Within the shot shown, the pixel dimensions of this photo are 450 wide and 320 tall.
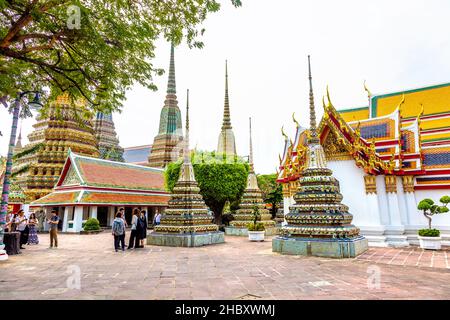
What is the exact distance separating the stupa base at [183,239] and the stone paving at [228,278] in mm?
2843

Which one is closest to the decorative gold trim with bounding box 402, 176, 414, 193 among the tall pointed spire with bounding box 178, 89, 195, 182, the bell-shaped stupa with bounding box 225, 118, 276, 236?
the bell-shaped stupa with bounding box 225, 118, 276, 236

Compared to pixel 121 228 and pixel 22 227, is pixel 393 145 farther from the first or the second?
pixel 22 227

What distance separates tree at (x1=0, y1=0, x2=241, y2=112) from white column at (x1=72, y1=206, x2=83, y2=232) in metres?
15.7

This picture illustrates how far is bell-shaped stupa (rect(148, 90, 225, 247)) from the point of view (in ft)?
38.1

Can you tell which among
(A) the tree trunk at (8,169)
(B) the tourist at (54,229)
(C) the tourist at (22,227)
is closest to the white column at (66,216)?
(C) the tourist at (22,227)

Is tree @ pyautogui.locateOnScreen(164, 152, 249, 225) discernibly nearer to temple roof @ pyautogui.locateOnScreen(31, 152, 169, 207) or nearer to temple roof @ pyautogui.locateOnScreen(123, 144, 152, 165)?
temple roof @ pyautogui.locateOnScreen(31, 152, 169, 207)

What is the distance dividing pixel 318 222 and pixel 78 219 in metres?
19.7

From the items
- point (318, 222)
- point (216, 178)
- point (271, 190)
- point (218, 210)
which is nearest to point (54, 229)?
point (318, 222)

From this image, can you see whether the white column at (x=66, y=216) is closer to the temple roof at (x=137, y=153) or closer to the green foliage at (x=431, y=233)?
the green foliage at (x=431, y=233)

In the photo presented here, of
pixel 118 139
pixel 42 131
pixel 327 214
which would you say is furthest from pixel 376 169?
pixel 118 139

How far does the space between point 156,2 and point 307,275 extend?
7.36m

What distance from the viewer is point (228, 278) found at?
5785 millimetres
